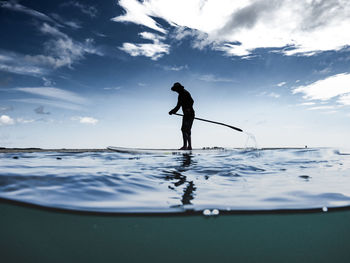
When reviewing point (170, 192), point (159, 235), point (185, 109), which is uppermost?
point (185, 109)

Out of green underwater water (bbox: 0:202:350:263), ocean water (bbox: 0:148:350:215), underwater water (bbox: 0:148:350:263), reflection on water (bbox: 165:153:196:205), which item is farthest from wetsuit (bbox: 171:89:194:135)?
green underwater water (bbox: 0:202:350:263)

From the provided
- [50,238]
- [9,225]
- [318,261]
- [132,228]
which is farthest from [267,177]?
[9,225]

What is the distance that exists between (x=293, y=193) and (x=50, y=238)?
532cm

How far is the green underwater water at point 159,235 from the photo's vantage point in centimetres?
439

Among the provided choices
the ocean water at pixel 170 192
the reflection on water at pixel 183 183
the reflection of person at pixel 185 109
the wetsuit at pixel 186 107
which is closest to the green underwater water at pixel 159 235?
the ocean water at pixel 170 192

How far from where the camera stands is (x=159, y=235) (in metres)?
5.43

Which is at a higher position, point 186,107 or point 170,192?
point 186,107

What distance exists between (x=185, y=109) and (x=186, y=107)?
0.36ft

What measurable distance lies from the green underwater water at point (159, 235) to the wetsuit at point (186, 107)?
565 cm

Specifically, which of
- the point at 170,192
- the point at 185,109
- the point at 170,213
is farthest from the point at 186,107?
the point at 170,213

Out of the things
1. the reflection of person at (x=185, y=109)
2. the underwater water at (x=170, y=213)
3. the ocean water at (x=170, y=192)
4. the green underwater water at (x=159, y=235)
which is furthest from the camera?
the reflection of person at (x=185, y=109)

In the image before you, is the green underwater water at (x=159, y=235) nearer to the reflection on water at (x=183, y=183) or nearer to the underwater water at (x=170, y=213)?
the underwater water at (x=170, y=213)

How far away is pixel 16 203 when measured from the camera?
13.1ft

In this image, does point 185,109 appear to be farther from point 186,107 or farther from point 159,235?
point 159,235
